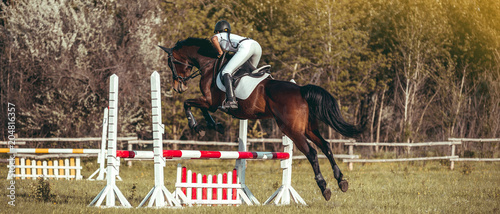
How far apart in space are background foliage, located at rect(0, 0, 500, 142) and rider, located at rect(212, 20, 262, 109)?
46.6 feet

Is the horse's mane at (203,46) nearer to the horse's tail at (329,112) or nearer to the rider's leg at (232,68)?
the rider's leg at (232,68)

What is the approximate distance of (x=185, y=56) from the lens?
9156 mm

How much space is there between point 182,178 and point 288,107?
5.81ft

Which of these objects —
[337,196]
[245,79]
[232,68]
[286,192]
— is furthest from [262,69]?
[337,196]

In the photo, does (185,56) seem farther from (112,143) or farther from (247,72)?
(112,143)

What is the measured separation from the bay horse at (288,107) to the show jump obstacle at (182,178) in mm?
554

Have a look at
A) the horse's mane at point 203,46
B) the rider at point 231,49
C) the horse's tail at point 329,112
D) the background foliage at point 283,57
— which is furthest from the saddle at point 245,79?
the background foliage at point 283,57

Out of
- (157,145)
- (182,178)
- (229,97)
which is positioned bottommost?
(182,178)

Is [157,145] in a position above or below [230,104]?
below

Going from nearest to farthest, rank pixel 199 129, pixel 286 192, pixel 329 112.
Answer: pixel 329 112 → pixel 199 129 → pixel 286 192

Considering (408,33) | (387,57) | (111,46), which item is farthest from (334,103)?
(387,57)

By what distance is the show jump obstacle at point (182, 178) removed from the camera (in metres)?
7.50

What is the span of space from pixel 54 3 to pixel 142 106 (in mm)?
5546

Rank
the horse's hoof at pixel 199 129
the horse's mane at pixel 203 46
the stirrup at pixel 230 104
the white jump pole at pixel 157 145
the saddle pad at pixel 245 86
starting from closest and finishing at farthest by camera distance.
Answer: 1. the white jump pole at pixel 157 145
2. the stirrup at pixel 230 104
3. the saddle pad at pixel 245 86
4. the horse's hoof at pixel 199 129
5. the horse's mane at pixel 203 46
